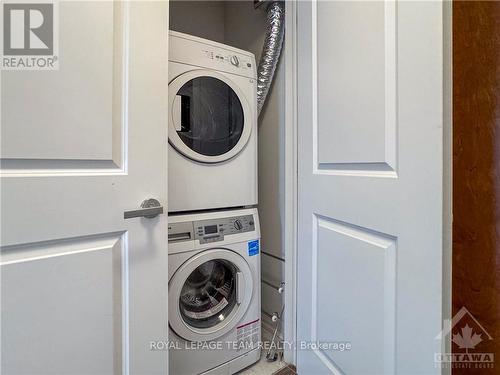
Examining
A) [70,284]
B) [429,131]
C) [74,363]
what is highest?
[429,131]

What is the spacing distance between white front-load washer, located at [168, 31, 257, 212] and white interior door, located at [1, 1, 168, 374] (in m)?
0.21

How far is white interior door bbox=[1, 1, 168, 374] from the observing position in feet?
2.27

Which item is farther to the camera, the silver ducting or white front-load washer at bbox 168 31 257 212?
the silver ducting

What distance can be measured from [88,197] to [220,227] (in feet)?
1.98

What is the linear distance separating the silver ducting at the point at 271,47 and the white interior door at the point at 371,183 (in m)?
0.39

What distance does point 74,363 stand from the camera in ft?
2.54

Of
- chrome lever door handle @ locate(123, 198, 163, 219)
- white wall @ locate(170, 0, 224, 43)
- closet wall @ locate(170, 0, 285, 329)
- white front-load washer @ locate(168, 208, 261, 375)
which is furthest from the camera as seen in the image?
white wall @ locate(170, 0, 224, 43)

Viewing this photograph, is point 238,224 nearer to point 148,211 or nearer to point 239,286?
point 239,286

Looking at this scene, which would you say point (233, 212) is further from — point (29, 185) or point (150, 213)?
point (29, 185)

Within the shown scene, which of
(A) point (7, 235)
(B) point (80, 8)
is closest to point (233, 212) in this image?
(A) point (7, 235)

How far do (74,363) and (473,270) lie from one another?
1.15 m

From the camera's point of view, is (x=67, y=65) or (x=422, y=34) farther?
(x=67, y=65)

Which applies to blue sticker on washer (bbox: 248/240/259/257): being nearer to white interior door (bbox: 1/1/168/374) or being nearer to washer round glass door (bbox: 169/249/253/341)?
washer round glass door (bbox: 169/249/253/341)

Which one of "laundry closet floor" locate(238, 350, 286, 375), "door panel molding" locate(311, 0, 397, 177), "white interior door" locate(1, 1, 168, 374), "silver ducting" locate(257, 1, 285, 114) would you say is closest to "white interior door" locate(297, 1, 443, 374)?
"door panel molding" locate(311, 0, 397, 177)
